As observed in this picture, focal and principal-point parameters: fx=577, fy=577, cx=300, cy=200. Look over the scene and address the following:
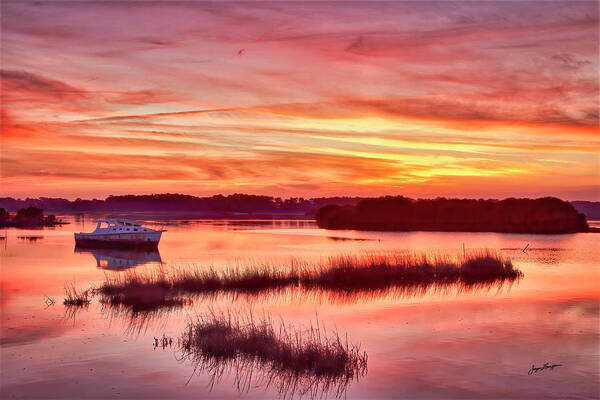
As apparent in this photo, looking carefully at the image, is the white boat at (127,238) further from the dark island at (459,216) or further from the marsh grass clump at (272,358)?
the dark island at (459,216)

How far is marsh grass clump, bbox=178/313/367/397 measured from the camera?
13.8m

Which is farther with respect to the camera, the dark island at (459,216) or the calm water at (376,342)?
the dark island at (459,216)

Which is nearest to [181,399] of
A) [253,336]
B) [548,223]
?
[253,336]

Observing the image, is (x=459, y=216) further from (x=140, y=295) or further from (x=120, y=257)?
(x=140, y=295)

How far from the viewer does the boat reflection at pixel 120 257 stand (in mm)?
44566

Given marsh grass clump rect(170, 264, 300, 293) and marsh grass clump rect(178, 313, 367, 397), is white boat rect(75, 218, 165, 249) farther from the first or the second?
marsh grass clump rect(178, 313, 367, 397)

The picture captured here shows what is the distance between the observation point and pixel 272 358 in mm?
15164

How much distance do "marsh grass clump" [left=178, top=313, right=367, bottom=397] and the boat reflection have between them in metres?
27.0

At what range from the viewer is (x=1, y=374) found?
559 inches

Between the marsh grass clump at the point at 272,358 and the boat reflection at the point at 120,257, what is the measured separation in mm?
27019

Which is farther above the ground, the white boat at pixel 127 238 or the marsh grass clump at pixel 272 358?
the white boat at pixel 127 238

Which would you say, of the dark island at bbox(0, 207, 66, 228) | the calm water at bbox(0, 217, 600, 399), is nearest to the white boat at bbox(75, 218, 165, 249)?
the calm water at bbox(0, 217, 600, 399)
